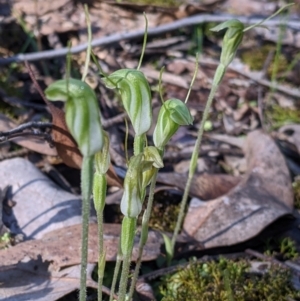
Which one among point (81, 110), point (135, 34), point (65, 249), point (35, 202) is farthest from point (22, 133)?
point (135, 34)

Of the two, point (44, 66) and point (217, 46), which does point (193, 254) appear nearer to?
→ point (44, 66)

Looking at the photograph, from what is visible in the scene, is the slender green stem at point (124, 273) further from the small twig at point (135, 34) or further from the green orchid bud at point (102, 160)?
the small twig at point (135, 34)

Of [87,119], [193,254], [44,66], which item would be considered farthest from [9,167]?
[87,119]

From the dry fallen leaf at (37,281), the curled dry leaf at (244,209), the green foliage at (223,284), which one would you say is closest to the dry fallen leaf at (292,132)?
the curled dry leaf at (244,209)

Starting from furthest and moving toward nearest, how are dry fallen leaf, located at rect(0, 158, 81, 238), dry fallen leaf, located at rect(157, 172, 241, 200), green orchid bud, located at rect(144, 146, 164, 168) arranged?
dry fallen leaf, located at rect(157, 172, 241, 200), dry fallen leaf, located at rect(0, 158, 81, 238), green orchid bud, located at rect(144, 146, 164, 168)

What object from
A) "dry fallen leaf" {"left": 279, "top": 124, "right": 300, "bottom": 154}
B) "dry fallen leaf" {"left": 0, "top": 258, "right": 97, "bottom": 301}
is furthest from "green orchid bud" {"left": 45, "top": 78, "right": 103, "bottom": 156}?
"dry fallen leaf" {"left": 279, "top": 124, "right": 300, "bottom": 154}

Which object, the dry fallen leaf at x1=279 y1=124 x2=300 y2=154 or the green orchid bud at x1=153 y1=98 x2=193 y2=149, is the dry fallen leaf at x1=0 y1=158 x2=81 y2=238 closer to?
the green orchid bud at x1=153 y1=98 x2=193 y2=149
